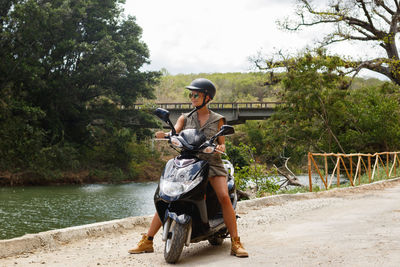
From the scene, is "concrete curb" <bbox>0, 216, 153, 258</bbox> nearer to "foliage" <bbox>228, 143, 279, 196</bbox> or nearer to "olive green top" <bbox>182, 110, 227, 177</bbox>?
"olive green top" <bbox>182, 110, 227, 177</bbox>

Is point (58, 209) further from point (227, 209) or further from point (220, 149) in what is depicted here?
point (220, 149)

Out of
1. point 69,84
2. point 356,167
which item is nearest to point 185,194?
point 356,167

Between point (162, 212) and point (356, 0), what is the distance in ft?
75.3

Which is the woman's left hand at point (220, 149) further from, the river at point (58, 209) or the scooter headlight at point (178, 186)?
the river at point (58, 209)

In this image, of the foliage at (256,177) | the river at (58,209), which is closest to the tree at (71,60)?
the river at (58,209)

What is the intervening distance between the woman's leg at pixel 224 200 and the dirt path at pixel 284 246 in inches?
12.1

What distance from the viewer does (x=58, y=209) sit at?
18719 mm

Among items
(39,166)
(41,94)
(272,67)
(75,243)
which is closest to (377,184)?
(75,243)

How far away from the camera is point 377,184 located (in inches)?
555

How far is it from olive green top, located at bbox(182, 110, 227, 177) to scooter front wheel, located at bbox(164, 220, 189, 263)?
59 centimetres

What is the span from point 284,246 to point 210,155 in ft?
4.59

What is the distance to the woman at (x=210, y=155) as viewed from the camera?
4406mm

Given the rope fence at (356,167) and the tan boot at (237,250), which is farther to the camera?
the rope fence at (356,167)

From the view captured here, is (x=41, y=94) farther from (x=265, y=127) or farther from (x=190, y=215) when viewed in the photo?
(x=190, y=215)
